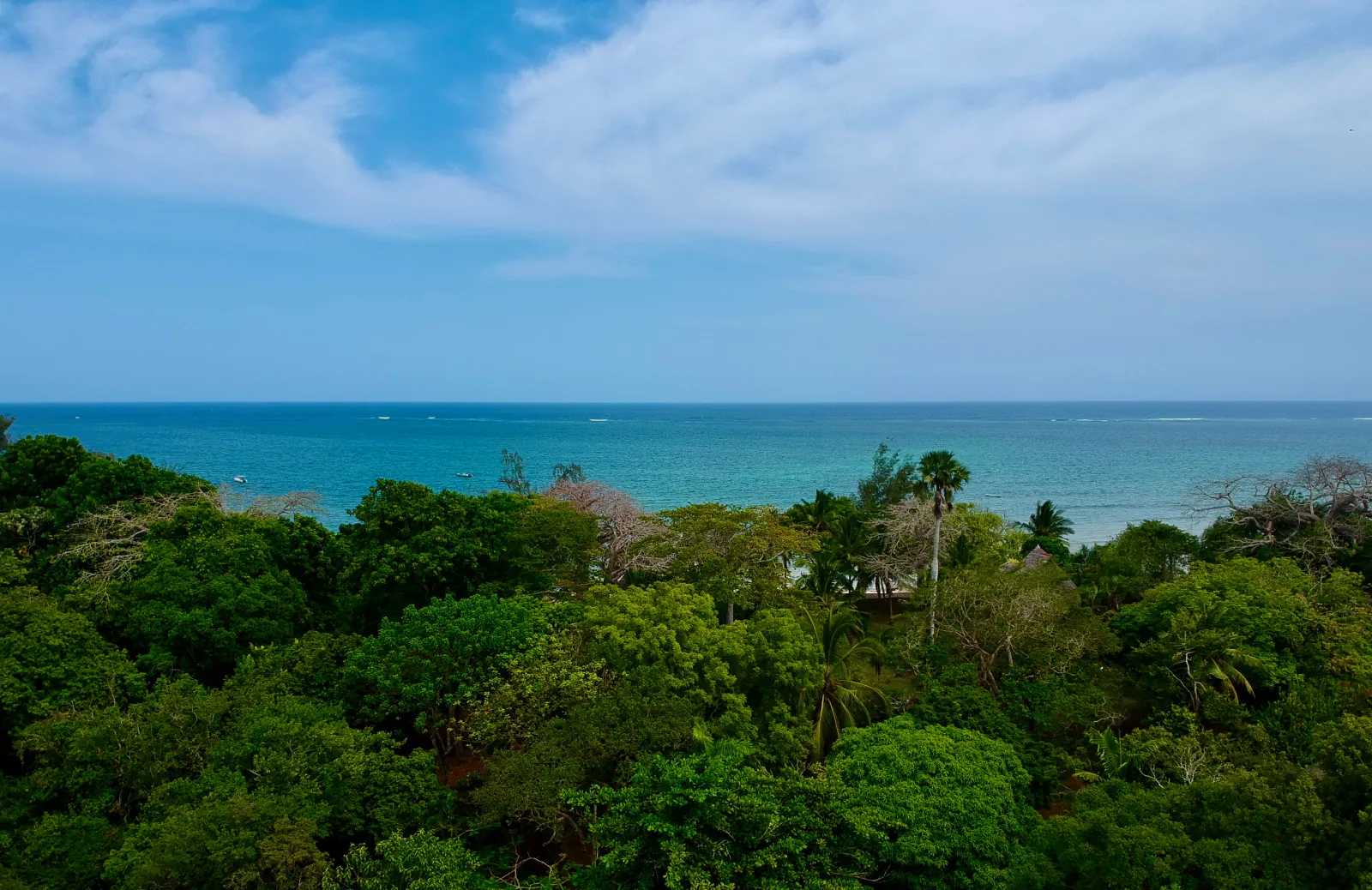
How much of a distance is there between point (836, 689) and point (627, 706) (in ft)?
21.5

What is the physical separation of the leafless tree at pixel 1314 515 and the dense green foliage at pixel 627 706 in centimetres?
18

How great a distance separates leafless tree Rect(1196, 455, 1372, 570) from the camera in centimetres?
2783

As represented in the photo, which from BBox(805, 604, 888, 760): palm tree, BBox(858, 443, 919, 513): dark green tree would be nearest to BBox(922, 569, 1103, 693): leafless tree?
BBox(805, 604, 888, 760): palm tree

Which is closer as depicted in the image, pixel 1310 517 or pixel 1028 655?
pixel 1028 655

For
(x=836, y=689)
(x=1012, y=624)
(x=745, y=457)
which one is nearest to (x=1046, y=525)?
(x=1012, y=624)

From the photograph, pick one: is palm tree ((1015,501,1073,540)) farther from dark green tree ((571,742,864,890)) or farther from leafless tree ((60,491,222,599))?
leafless tree ((60,491,222,599))

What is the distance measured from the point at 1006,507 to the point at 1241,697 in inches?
2234

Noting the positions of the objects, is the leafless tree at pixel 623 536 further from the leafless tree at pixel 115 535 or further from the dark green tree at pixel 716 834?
the leafless tree at pixel 115 535

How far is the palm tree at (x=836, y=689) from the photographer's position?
19828mm

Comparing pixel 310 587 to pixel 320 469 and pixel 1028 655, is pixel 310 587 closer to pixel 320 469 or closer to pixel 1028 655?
pixel 1028 655

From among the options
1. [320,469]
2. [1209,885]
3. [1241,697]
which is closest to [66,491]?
[1209,885]

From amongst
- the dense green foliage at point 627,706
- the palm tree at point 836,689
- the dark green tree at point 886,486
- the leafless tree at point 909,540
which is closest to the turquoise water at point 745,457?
the dark green tree at point 886,486

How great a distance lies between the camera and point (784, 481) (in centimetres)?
9394

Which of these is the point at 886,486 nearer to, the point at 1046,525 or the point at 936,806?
the point at 1046,525
